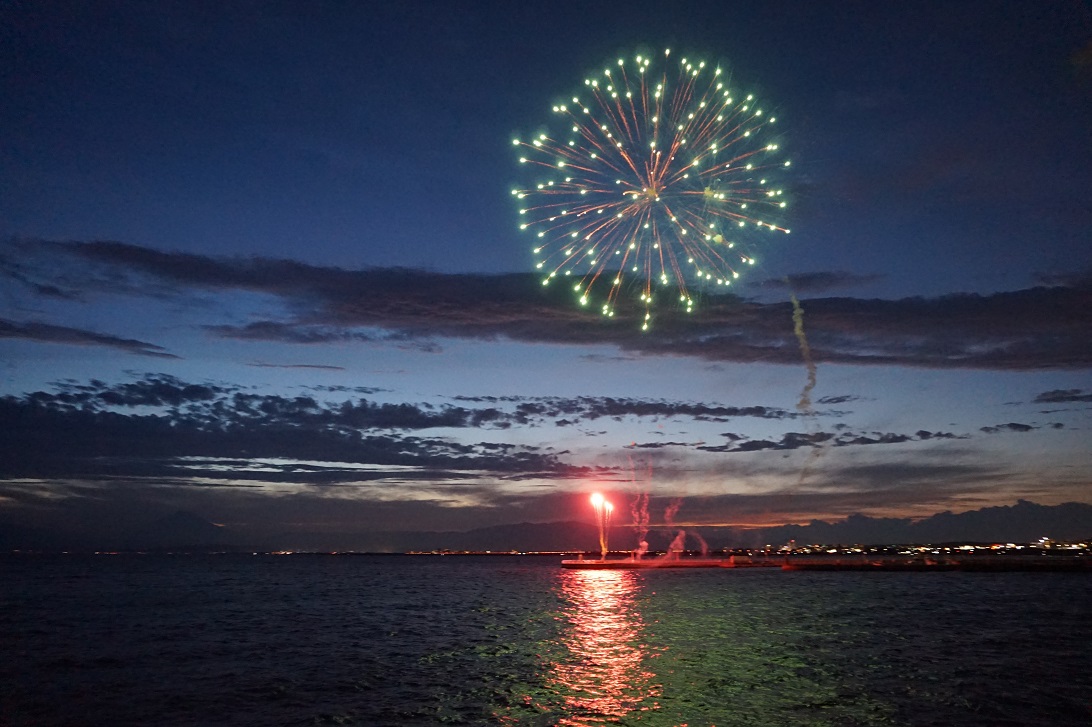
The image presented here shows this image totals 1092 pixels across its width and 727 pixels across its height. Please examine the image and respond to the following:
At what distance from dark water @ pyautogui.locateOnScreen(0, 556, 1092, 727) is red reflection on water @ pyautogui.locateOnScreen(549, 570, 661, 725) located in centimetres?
15

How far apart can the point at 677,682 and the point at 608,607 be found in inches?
1691

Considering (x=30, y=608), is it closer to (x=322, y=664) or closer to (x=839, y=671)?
(x=322, y=664)

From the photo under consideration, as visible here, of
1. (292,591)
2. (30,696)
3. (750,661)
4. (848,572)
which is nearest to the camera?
(30,696)

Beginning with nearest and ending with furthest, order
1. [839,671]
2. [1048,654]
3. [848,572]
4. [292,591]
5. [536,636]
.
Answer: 1. [839,671]
2. [1048,654]
3. [536,636]
4. [292,591]
5. [848,572]

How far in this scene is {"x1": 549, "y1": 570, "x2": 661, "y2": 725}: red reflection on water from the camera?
2889cm

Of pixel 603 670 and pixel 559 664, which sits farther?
pixel 559 664

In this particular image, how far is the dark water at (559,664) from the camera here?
28.6 m

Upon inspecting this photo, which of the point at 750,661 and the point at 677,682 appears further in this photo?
the point at 750,661

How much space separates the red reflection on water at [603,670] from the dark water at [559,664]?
0.49 ft

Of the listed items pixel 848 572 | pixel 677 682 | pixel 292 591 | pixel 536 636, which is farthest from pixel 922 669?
pixel 848 572

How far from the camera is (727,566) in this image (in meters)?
170

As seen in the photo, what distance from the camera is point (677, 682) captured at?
33312 mm

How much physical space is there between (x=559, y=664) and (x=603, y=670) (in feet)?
11.3

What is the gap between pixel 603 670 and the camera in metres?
37.1
